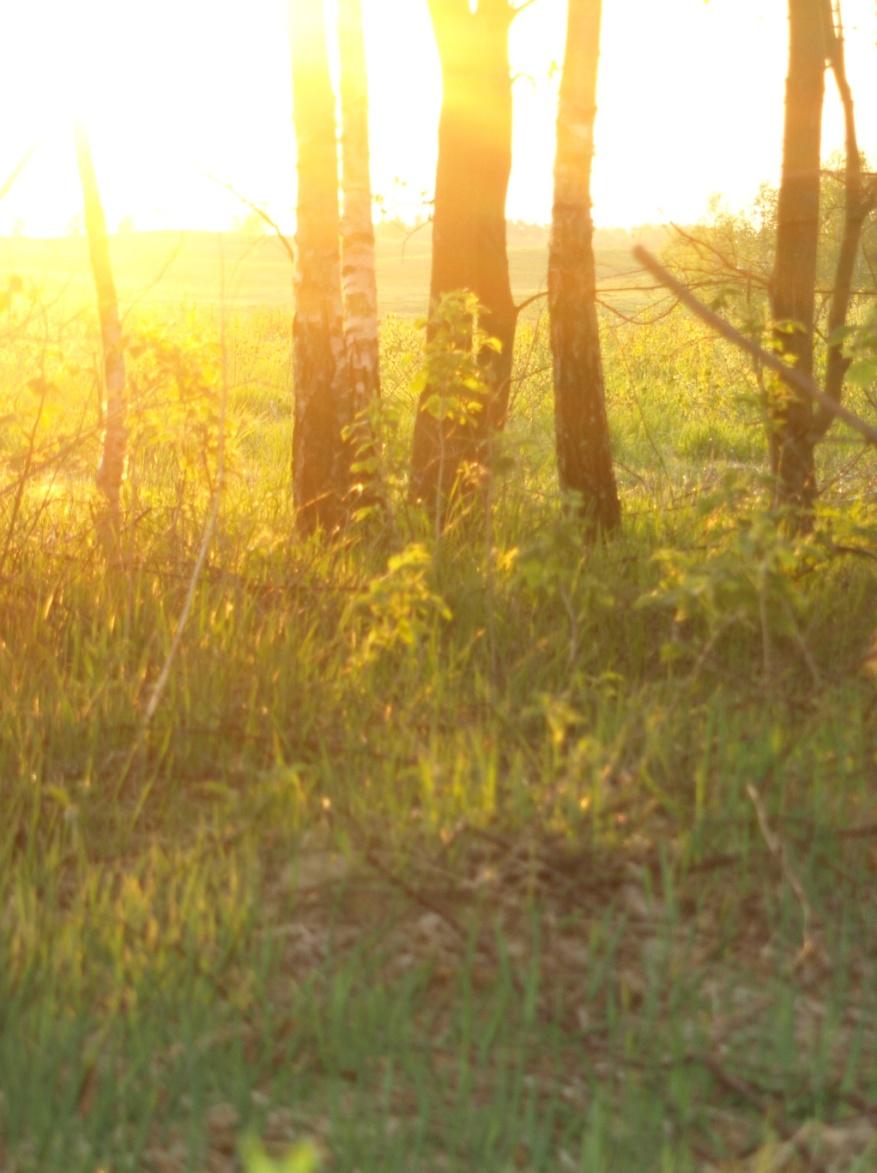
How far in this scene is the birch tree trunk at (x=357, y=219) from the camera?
24.7 ft

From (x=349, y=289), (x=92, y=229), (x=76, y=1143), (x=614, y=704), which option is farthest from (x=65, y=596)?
(x=76, y=1143)

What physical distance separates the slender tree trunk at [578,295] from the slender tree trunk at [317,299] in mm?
1082

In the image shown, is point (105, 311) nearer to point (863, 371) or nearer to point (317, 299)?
point (317, 299)

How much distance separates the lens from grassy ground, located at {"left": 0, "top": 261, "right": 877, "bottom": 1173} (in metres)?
2.75

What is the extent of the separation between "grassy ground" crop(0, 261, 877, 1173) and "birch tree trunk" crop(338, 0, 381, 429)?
1.98 m

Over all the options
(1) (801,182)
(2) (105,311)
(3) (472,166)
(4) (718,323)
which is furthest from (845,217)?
(4) (718,323)

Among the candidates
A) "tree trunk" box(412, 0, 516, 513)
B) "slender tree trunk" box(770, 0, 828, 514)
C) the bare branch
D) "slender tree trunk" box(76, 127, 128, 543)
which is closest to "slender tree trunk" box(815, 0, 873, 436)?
"slender tree trunk" box(770, 0, 828, 514)

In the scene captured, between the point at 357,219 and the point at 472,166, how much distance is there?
82 cm

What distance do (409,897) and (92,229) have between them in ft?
13.3

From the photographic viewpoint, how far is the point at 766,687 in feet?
13.5

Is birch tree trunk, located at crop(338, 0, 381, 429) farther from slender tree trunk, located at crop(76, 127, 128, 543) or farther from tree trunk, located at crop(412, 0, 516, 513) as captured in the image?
slender tree trunk, located at crop(76, 127, 128, 543)

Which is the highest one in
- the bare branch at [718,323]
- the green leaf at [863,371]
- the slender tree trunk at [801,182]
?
the slender tree trunk at [801,182]

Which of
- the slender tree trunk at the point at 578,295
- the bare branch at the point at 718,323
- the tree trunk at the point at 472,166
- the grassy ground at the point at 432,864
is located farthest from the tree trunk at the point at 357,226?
the bare branch at the point at 718,323

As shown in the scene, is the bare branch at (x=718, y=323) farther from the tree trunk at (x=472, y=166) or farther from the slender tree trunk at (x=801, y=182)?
the tree trunk at (x=472, y=166)
